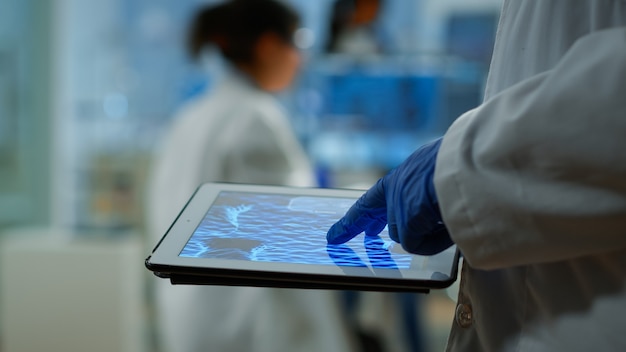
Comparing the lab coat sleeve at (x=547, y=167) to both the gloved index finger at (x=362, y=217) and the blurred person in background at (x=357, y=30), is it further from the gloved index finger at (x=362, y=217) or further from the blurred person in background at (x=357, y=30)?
the blurred person in background at (x=357, y=30)

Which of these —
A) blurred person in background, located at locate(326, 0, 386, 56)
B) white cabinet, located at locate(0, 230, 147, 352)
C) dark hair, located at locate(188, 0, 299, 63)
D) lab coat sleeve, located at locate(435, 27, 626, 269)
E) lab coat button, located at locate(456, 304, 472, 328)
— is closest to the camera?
lab coat sleeve, located at locate(435, 27, 626, 269)

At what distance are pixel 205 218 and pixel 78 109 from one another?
3.12m

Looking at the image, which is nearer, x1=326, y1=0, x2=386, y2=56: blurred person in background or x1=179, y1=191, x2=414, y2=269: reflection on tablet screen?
x1=179, y1=191, x2=414, y2=269: reflection on tablet screen

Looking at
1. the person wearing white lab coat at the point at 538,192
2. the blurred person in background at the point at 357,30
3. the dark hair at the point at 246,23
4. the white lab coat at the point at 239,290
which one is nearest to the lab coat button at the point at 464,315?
the person wearing white lab coat at the point at 538,192

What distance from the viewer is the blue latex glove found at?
60 cm

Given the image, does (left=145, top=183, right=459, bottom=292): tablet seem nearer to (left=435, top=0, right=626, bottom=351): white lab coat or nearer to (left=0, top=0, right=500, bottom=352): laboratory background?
(left=435, top=0, right=626, bottom=351): white lab coat

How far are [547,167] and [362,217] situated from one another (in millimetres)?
174

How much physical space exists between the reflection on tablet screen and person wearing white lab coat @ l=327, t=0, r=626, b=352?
0.13ft

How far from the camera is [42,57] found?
11.5 feet

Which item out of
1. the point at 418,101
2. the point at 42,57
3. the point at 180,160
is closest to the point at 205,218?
the point at 180,160

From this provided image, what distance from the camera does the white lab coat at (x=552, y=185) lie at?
541 mm

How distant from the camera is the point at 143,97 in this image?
3.71m

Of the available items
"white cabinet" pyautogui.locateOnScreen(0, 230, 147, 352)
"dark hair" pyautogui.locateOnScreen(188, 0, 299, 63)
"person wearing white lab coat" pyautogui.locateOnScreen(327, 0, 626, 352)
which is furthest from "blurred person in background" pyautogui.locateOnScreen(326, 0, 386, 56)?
"person wearing white lab coat" pyautogui.locateOnScreen(327, 0, 626, 352)

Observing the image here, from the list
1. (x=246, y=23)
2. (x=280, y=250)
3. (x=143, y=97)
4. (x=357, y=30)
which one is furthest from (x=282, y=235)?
(x=143, y=97)
